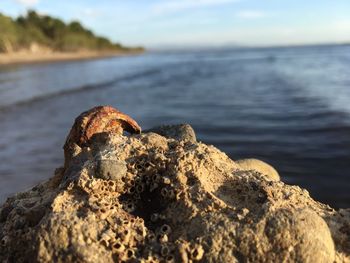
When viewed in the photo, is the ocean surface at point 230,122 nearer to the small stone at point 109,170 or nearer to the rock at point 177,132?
the rock at point 177,132

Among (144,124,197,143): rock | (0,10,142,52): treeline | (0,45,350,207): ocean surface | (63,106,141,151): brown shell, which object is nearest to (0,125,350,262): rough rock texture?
(63,106,141,151): brown shell

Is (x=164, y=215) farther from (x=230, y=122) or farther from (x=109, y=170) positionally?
(x=230, y=122)

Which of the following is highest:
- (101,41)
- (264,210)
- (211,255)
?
(264,210)

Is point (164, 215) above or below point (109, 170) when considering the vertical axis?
below

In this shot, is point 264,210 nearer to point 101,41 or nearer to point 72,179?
point 72,179

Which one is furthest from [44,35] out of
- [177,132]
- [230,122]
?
[177,132]

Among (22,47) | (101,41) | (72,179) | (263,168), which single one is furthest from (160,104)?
(101,41)

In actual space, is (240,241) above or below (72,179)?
below
